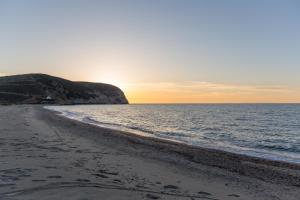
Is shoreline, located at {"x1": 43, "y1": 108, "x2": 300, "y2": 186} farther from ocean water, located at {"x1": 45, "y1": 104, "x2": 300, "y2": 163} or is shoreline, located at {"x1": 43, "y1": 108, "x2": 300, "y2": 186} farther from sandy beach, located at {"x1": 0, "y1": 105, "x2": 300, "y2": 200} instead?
ocean water, located at {"x1": 45, "y1": 104, "x2": 300, "y2": 163}

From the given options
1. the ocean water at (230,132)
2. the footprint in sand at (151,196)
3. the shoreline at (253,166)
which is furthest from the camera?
the ocean water at (230,132)

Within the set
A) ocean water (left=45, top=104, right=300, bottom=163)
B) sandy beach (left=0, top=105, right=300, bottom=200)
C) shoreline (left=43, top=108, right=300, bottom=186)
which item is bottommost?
ocean water (left=45, top=104, right=300, bottom=163)

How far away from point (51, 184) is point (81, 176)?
5.48ft

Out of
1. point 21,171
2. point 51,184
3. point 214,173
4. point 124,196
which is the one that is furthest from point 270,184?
point 21,171

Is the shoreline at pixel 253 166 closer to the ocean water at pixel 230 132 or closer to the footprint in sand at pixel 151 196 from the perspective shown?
the ocean water at pixel 230 132

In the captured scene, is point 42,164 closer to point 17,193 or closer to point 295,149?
point 17,193

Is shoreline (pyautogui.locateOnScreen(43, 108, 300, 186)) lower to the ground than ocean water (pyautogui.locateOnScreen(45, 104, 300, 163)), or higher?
higher

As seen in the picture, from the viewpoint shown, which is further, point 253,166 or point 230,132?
point 230,132

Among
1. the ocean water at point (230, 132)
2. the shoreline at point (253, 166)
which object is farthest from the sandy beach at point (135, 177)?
the ocean water at point (230, 132)

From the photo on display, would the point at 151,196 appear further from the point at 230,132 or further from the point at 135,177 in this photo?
the point at 230,132

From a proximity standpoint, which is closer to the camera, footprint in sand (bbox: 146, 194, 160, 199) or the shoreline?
footprint in sand (bbox: 146, 194, 160, 199)

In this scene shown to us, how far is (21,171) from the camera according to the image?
11.6m

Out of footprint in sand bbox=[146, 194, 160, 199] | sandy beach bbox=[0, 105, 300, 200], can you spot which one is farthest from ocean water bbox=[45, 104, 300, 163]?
footprint in sand bbox=[146, 194, 160, 199]

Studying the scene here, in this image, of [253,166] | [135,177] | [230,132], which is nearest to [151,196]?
[135,177]
